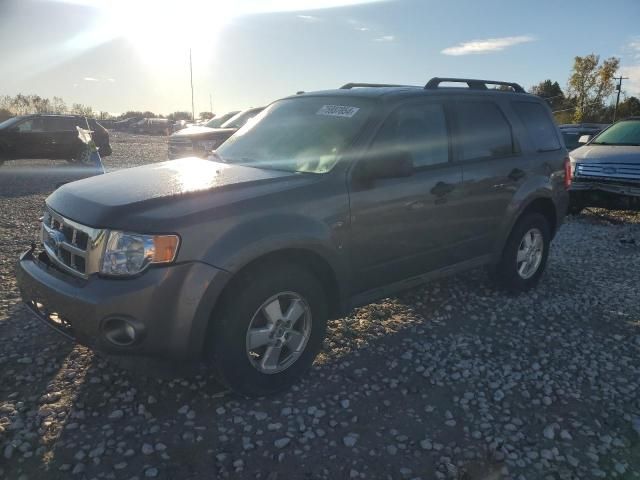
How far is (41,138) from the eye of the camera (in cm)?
1614

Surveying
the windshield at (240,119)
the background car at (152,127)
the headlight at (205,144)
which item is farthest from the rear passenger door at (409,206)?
the background car at (152,127)

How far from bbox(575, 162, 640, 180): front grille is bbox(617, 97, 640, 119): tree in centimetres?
5210

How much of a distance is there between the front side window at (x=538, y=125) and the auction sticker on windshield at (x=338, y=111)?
196 centimetres

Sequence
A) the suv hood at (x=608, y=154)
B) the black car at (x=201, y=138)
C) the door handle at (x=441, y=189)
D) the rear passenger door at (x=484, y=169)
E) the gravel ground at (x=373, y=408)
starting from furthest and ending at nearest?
the black car at (x=201, y=138)
the suv hood at (x=608, y=154)
the rear passenger door at (x=484, y=169)
the door handle at (x=441, y=189)
the gravel ground at (x=373, y=408)

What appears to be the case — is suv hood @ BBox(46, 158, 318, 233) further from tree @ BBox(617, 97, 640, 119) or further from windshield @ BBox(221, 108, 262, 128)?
tree @ BBox(617, 97, 640, 119)

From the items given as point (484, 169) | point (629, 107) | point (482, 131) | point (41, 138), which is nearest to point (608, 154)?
point (482, 131)

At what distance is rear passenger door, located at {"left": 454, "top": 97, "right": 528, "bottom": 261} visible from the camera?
4.37 metres

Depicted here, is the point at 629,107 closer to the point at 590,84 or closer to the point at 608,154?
the point at 590,84

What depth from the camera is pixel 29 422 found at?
296 cm

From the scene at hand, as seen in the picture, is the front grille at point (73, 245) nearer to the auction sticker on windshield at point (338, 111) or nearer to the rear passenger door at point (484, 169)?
the auction sticker on windshield at point (338, 111)

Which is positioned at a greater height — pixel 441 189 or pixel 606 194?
pixel 441 189

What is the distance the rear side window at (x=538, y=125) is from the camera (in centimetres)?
507

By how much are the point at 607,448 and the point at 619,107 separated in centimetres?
6188

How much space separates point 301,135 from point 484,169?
1648mm
